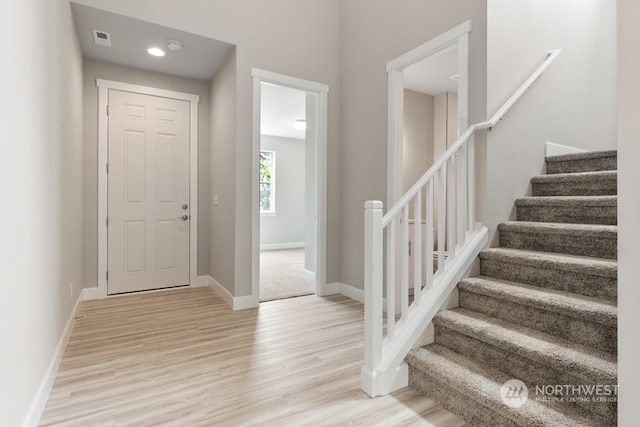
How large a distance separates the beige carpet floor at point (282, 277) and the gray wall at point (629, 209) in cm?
296

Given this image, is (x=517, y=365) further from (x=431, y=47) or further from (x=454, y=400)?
(x=431, y=47)

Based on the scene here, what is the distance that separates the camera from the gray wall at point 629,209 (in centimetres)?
109

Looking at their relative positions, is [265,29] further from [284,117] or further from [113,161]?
[284,117]

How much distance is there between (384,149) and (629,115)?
7.21 ft

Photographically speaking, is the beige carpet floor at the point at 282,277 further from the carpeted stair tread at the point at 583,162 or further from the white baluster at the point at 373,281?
the carpeted stair tread at the point at 583,162

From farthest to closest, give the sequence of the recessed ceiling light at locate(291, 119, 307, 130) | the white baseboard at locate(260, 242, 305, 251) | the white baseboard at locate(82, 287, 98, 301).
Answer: the white baseboard at locate(260, 242, 305, 251) → the recessed ceiling light at locate(291, 119, 307, 130) → the white baseboard at locate(82, 287, 98, 301)

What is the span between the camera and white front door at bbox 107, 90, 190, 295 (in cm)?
369

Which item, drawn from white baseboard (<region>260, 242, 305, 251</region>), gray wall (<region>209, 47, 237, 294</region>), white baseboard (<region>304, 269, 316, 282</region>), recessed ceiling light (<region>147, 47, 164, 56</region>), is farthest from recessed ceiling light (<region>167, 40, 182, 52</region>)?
white baseboard (<region>260, 242, 305, 251</region>)

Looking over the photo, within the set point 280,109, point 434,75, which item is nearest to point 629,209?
point 434,75

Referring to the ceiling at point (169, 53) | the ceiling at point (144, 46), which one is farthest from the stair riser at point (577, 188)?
the ceiling at point (144, 46)

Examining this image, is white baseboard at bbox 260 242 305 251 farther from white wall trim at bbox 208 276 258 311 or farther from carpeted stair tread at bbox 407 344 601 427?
carpeted stair tread at bbox 407 344 601 427

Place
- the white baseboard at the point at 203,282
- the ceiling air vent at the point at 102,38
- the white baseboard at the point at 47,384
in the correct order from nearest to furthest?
the white baseboard at the point at 47,384
the ceiling air vent at the point at 102,38
the white baseboard at the point at 203,282

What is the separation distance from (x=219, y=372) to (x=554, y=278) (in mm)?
2070

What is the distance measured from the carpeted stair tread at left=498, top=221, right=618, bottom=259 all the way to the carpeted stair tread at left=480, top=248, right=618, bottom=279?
0.22 ft
